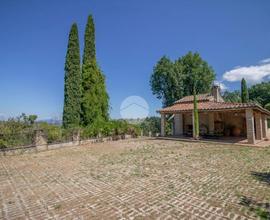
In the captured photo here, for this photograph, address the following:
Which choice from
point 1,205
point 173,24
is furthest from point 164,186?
point 173,24

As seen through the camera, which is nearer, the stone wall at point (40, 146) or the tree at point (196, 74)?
the stone wall at point (40, 146)

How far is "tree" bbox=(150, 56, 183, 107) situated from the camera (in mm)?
28953

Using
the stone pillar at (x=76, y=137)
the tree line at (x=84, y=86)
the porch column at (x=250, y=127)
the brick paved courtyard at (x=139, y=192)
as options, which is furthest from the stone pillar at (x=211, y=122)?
the stone pillar at (x=76, y=137)

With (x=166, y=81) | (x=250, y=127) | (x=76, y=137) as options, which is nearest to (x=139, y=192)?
(x=76, y=137)

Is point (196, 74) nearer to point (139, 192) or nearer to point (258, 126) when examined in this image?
point (258, 126)

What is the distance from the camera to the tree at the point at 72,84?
17016 mm

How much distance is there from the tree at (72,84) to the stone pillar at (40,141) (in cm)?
433

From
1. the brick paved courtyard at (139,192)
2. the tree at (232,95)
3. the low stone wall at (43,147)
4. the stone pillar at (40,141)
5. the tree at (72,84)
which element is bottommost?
the brick paved courtyard at (139,192)

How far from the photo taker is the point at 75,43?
17.8 m

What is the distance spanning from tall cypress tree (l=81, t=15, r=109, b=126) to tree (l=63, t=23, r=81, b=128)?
35.3 inches

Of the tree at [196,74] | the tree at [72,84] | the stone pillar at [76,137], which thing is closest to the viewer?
the stone pillar at [76,137]

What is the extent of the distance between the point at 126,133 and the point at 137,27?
10752 millimetres

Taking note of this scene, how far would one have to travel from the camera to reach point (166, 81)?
30.1 metres

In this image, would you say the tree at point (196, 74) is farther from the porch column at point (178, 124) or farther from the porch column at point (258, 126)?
the porch column at point (258, 126)
